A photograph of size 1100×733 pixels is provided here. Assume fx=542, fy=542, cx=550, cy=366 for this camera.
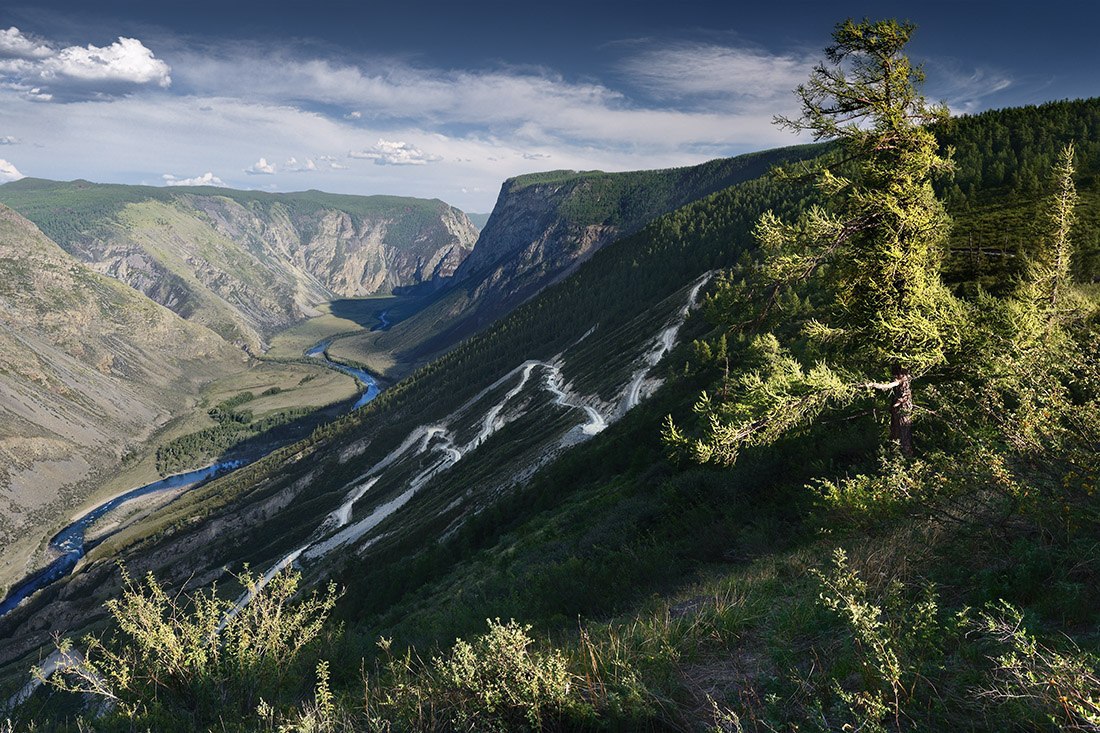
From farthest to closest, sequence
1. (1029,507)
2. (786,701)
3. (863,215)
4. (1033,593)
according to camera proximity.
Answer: (863,215), (1029,507), (1033,593), (786,701)

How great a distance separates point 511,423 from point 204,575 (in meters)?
71.9

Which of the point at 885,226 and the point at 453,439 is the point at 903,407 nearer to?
the point at 885,226

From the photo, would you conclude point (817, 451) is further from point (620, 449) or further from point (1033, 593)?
point (620, 449)

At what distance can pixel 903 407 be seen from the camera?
13117 millimetres

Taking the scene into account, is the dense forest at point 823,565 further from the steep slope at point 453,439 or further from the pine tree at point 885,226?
the steep slope at point 453,439

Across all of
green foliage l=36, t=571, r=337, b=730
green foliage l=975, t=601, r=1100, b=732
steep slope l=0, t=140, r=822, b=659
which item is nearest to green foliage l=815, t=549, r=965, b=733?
green foliage l=975, t=601, r=1100, b=732

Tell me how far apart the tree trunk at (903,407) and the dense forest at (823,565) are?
84mm

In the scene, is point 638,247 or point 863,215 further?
point 638,247

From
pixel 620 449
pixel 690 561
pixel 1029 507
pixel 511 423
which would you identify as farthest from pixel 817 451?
pixel 511 423

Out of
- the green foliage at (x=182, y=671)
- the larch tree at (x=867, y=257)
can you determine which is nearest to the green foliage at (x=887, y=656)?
the larch tree at (x=867, y=257)

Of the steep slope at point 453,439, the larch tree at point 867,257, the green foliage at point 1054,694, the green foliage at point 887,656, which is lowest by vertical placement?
the steep slope at point 453,439

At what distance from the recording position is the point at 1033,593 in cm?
706

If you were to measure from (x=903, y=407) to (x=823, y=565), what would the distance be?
534 centimetres

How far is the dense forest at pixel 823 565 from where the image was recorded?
19.9 feet
